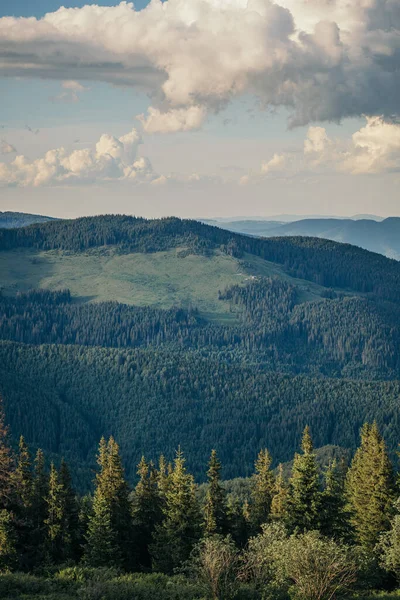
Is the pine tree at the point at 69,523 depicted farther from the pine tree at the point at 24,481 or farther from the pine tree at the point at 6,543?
the pine tree at the point at 6,543

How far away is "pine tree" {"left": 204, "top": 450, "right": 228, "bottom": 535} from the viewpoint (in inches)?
3452

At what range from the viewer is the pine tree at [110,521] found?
81.4 meters

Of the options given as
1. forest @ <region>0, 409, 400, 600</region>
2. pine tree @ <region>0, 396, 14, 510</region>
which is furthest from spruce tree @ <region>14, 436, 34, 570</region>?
pine tree @ <region>0, 396, 14, 510</region>

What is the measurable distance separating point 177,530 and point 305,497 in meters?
15.1

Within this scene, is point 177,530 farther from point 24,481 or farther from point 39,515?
point 24,481

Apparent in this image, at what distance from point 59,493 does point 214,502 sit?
18058mm

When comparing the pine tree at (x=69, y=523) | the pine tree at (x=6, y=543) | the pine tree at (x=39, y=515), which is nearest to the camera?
the pine tree at (x=6, y=543)

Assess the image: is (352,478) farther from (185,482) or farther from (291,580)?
(291,580)

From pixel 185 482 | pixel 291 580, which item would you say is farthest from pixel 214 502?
pixel 291 580

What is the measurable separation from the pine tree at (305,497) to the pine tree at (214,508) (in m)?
10.4

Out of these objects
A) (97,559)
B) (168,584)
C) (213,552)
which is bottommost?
(97,559)

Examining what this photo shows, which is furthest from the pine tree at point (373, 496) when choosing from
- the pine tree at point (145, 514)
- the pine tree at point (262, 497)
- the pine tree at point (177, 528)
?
the pine tree at point (145, 514)

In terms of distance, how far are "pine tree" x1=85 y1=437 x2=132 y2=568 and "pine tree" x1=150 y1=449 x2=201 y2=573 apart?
356cm

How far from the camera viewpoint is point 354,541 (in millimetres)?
87938
